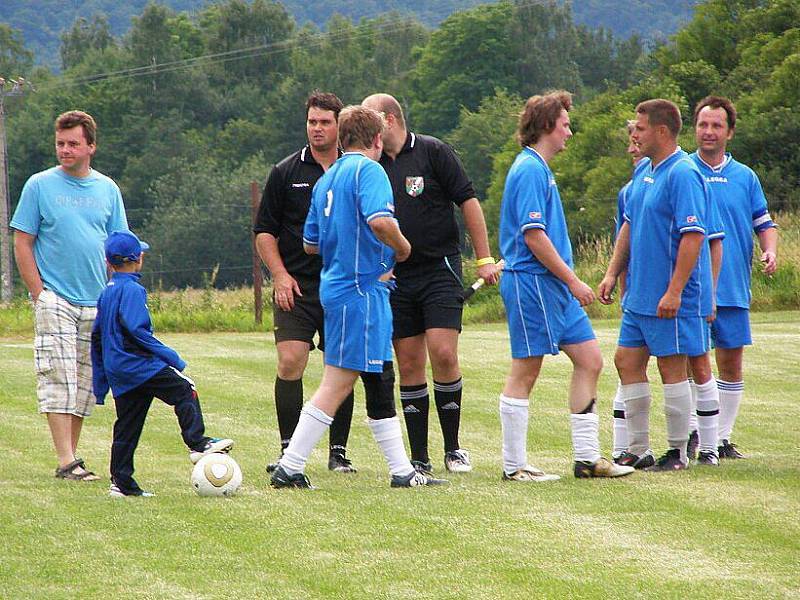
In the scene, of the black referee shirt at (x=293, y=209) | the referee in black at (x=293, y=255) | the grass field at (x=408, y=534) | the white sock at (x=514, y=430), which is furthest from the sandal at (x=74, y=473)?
the white sock at (x=514, y=430)

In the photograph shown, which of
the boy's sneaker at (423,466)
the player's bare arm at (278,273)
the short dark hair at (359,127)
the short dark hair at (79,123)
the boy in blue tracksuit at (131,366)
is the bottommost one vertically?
the boy's sneaker at (423,466)

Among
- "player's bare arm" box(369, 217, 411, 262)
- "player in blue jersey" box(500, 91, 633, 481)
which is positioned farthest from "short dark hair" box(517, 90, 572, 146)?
"player's bare arm" box(369, 217, 411, 262)

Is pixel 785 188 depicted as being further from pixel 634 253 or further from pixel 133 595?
pixel 133 595

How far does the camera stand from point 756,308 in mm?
23172

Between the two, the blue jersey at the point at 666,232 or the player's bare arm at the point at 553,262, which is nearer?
the player's bare arm at the point at 553,262

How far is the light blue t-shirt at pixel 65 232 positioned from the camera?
26.3ft

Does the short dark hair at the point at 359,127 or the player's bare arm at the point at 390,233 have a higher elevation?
the short dark hair at the point at 359,127

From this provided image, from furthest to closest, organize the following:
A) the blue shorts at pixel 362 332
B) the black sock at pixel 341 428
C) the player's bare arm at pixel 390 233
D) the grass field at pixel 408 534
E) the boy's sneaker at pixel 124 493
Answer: the black sock at pixel 341 428
the boy's sneaker at pixel 124 493
the blue shorts at pixel 362 332
the player's bare arm at pixel 390 233
the grass field at pixel 408 534

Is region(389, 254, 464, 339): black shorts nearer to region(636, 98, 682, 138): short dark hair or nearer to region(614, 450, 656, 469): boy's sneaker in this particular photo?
region(614, 450, 656, 469): boy's sneaker

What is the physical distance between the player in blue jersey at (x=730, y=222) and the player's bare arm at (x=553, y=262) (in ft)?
5.22

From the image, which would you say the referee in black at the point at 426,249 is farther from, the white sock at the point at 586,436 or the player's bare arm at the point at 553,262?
the white sock at the point at 586,436

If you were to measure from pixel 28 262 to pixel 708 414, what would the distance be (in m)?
3.98

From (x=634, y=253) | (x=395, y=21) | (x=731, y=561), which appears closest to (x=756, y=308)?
(x=634, y=253)

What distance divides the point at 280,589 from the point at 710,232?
3.80 metres
